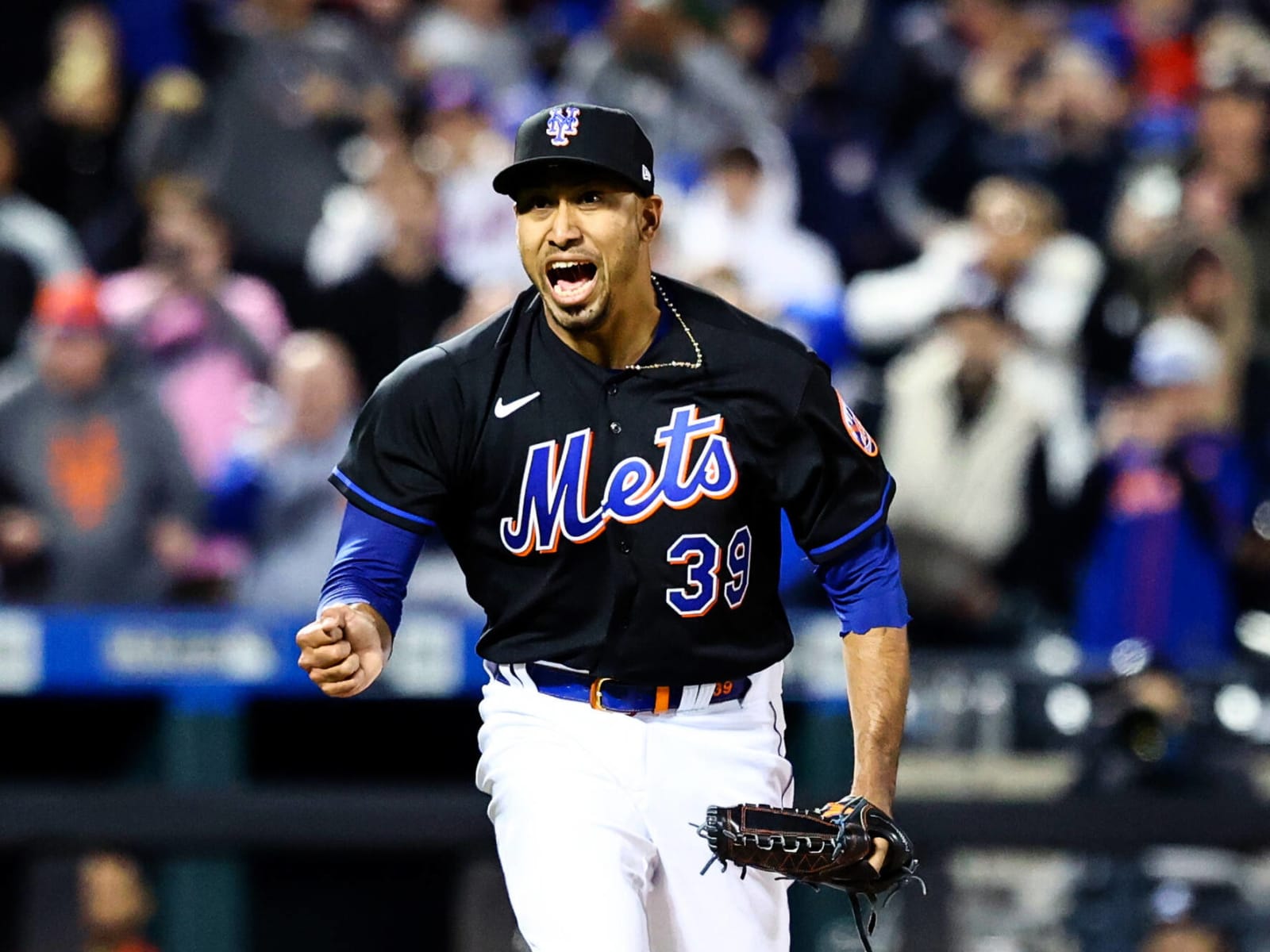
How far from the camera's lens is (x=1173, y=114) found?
26.0 feet

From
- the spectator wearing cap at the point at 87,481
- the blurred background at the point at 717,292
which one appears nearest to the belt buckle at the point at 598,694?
the blurred background at the point at 717,292

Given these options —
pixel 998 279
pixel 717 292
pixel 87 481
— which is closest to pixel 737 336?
pixel 717 292

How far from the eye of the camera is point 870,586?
3303 millimetres

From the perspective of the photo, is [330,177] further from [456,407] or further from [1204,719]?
[456,407]

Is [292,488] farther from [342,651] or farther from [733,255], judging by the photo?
[342,651]

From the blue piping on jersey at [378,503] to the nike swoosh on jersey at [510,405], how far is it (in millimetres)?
209

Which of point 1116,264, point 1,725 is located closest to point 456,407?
point 1,725

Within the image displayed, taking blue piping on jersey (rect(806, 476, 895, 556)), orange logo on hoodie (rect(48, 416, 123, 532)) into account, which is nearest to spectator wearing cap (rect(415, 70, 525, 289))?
orange logo on hoodie (rect(48, 416, 123, 532))

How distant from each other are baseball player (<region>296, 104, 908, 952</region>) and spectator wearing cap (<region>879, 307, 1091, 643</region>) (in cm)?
316

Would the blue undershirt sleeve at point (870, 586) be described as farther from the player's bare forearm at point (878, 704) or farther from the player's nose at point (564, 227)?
the player's nose at point (564, 227)

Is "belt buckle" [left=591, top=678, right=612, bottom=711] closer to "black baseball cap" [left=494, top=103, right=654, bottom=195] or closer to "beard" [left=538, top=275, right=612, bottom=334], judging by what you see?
"beard" [left=538, top=275, right=612, bottom=334]

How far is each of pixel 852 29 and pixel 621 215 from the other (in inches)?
201

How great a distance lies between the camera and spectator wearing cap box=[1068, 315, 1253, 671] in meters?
6.34

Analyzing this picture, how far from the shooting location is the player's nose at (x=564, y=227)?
3.09m
